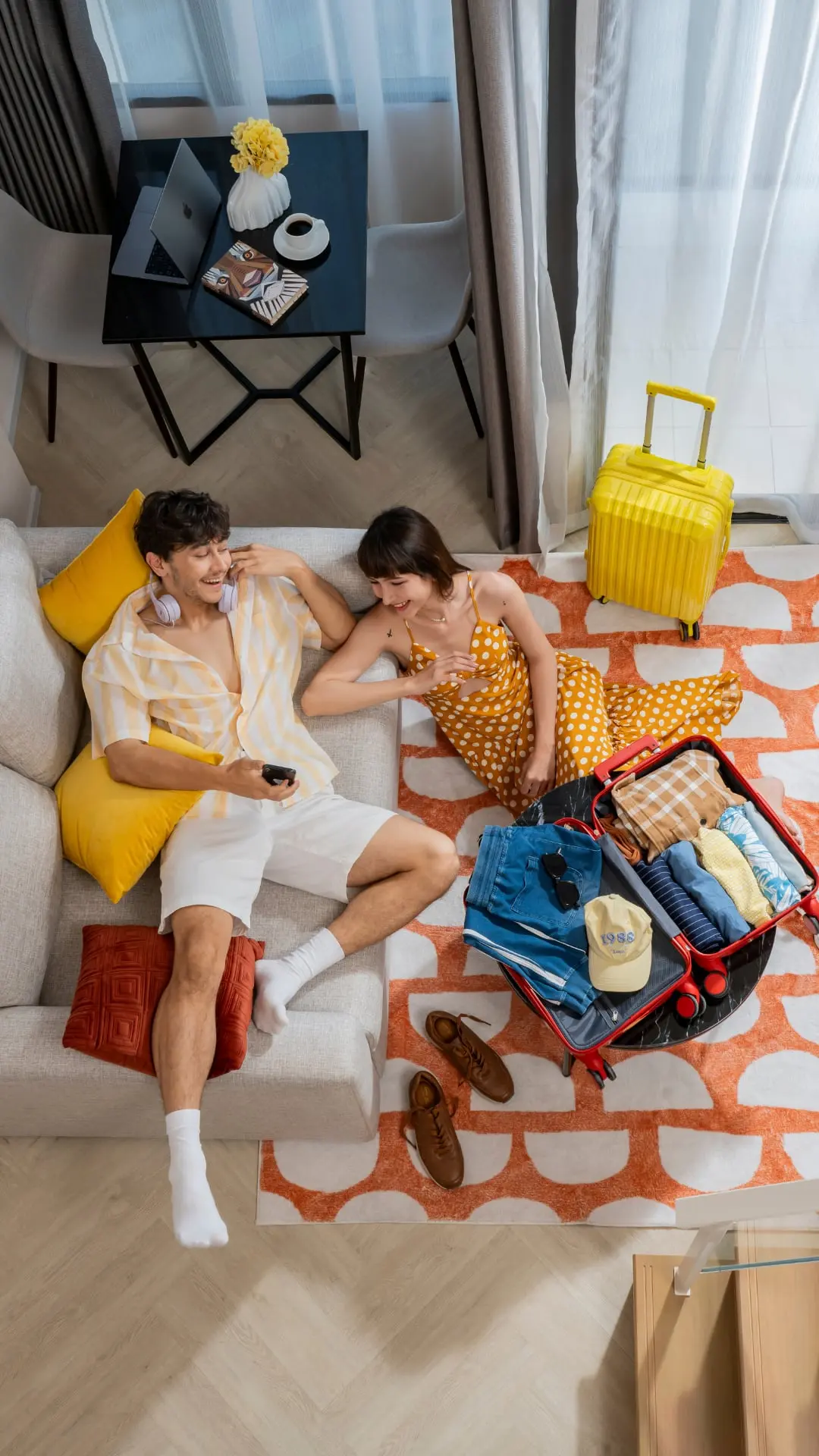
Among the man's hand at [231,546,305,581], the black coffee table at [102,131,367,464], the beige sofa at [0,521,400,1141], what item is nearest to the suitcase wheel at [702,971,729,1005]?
the beige sofa at [0,521,400,1141]

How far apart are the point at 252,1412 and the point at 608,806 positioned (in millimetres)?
1552

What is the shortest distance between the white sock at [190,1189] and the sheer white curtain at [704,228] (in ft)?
6.88

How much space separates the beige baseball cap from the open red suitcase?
0.13ft

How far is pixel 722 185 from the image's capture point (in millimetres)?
→ 2736

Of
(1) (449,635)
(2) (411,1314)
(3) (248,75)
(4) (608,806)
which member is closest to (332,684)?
(1) (449,635)

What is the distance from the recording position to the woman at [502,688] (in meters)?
2.82

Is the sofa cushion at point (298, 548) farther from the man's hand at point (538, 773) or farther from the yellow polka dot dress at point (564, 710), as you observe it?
the man's hand at point (538, 773)

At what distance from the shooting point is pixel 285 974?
254 centimetres

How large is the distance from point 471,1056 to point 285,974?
21.5 inches

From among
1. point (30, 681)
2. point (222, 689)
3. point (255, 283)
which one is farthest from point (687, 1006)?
point (255, 283)

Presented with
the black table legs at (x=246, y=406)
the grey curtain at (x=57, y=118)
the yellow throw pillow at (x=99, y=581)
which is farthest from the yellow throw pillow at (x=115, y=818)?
the grey curtain at (x=57, y=118)

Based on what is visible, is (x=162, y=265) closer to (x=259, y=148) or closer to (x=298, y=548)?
(x=259, y=148)

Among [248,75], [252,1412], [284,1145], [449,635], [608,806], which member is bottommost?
[252,1412]

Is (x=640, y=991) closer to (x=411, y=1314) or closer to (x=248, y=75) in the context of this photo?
(x=411, y=1314)
